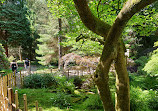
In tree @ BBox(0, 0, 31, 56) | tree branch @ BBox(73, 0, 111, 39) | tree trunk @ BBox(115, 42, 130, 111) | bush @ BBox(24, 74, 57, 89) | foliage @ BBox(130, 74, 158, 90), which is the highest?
tree @ BBox(0, 0, 31, 56)

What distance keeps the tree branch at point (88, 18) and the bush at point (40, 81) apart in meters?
5.75

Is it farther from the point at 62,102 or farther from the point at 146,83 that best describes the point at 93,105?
the point at 146,83

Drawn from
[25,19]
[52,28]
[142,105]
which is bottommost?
[142,105]

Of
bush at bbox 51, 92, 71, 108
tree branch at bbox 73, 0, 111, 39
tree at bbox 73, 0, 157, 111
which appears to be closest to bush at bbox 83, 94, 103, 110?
bush at bbox 51, 92, 71, 108

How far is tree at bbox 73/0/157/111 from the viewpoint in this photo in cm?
170

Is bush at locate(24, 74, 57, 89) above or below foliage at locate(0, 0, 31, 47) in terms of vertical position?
below

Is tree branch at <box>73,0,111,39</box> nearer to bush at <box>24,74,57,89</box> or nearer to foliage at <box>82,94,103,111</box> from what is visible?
foliage at <box>82,94,103,111</box>

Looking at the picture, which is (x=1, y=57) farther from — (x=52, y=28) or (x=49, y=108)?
(x=52, y=28)

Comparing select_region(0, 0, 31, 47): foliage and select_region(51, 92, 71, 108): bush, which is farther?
select_region(0, 0, 31, 47): foliage

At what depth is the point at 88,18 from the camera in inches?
88.9

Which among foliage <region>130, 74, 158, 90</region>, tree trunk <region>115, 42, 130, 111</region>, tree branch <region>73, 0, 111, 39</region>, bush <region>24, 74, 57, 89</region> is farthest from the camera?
bush <region>24, 74, 57, 89</region>

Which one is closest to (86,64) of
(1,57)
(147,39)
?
(1,57)

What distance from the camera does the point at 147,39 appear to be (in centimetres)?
1602

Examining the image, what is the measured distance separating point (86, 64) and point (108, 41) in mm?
6345
